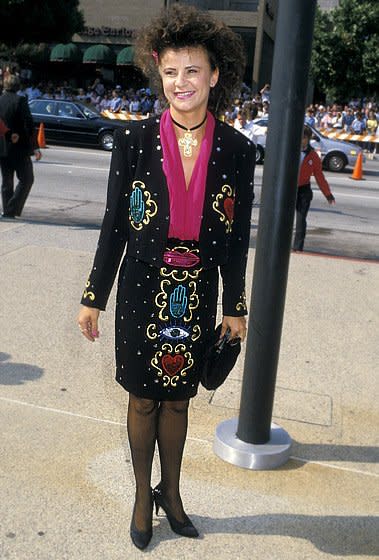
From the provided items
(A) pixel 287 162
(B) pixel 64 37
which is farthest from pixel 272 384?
(B) pixel 64 37

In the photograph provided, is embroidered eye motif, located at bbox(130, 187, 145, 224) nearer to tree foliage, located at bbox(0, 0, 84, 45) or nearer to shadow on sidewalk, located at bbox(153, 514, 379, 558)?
shadow on sidewalk, located at bbox(153, 514, 379, 558)

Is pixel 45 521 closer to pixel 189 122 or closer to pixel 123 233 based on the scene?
pixel 123 233

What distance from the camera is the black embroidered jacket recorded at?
265 centimetres

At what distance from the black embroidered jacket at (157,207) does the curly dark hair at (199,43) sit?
0.16 meters

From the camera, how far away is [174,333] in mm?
2734

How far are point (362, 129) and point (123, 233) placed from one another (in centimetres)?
2334

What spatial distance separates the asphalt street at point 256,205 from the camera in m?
9.84

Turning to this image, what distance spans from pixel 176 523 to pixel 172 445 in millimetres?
358

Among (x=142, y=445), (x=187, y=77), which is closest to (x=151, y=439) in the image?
(x=142, y=445)

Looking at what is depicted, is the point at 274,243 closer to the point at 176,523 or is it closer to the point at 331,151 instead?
the point at 176,523

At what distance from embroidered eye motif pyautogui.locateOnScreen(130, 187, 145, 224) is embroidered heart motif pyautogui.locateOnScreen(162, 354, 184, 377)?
1.85 feet

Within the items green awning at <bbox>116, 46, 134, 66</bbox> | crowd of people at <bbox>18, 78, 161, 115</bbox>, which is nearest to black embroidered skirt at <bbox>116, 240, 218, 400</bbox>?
crowd of people at <bbox>18, 78, 161, 115</bbox>

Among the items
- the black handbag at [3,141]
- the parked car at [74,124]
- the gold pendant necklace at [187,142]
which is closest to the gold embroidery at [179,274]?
the gold pendant necklace at [187,142]

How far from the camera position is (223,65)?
9.05 ft
